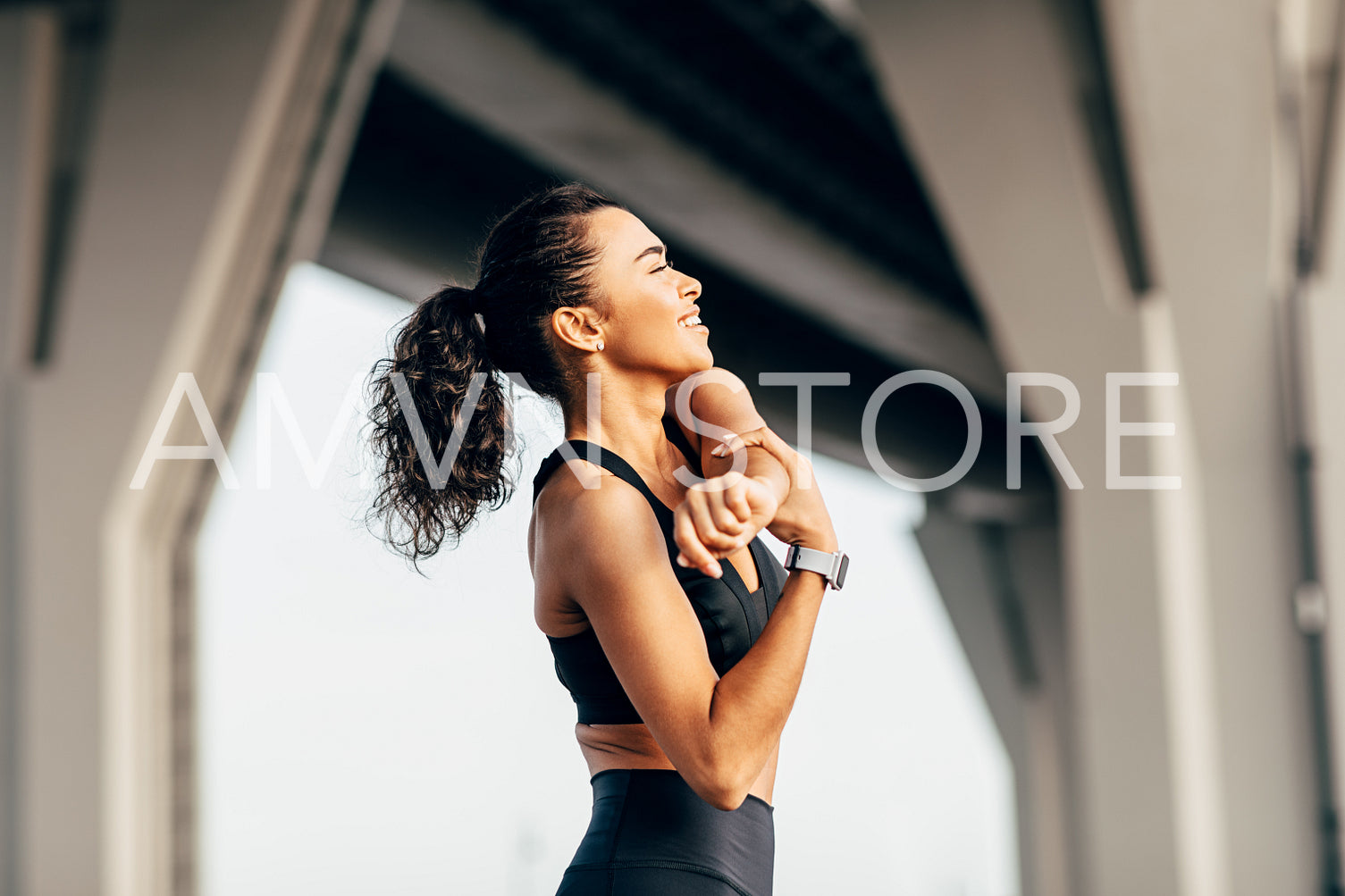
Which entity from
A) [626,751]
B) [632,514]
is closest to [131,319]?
[626,751]

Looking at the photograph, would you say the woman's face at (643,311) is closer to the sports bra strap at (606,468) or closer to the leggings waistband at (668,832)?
the sports bra strap at (606,468)

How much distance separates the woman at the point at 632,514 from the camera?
61.1 inches

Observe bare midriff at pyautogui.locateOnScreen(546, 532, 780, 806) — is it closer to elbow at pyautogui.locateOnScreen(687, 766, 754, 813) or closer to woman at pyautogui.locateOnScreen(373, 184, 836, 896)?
woman at pyautogui.locateOnScreen(373, 184, 836, 896)

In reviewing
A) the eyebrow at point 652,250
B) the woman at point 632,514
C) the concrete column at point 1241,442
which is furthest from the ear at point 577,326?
the concrete column at point 1241,442

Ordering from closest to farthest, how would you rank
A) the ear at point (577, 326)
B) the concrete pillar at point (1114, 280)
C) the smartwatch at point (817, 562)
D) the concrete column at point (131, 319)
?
the smartwatch at point (817, 562), the ear at point (577, 326), the concrete pillar at point (1114, 280), the concrete column at point (131, 319)

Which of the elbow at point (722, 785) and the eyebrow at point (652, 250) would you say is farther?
the eyebrow at point (652, 250)

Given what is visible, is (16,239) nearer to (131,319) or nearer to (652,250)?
(131,319)

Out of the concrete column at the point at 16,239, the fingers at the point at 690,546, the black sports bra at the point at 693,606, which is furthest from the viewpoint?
the concrete column at the point at 16,239

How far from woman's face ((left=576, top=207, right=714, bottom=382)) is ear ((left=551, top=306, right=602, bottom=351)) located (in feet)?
0.04

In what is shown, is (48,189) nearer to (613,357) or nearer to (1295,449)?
(613,357)

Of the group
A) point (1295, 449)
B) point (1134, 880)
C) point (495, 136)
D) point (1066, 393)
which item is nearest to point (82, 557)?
point (495, 136)

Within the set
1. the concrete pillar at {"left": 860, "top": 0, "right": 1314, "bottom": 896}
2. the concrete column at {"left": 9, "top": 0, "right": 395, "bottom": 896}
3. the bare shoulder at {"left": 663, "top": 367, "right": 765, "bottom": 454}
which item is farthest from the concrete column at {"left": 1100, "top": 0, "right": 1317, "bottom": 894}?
the bare shoulder at {"left": 663, "top": 367, "right": 765, "bottom": 454}

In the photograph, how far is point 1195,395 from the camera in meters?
8.11

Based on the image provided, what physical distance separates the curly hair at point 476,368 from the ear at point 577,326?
0.04ft
